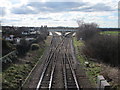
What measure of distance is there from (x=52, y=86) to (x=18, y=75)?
141 inches

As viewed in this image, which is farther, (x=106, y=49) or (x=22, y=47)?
(x=106, y=49)

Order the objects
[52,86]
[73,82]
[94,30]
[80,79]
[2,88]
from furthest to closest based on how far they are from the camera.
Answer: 1. [94,30]
2. [80,79]
3. [73,82]
4. [52,86]
5. [2,88]

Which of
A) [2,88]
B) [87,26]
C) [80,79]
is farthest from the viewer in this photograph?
[87,26]

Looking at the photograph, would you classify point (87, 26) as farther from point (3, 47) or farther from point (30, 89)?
point (30, 89)

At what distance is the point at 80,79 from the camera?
14453mm

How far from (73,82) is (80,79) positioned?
1216 millimetres

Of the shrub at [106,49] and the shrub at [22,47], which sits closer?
the shrub at [22,47]

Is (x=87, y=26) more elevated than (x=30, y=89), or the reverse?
(x=87, y=26)

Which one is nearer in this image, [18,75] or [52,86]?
[52,86]

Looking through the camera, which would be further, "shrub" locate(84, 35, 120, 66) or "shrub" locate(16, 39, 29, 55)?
"shrub" locate(84, 35, 120, 66)

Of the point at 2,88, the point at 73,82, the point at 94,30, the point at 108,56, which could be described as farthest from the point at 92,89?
the point at 94,30

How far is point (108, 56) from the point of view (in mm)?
28781

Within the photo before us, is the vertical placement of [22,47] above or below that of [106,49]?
above

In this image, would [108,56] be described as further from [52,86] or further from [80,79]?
[52,86]
